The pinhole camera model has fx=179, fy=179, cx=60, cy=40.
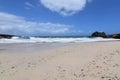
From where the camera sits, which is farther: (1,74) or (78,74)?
(1,74)

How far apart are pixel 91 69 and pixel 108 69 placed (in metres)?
0.53

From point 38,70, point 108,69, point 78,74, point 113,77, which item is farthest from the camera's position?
point 38,70

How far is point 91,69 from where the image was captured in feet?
18.9

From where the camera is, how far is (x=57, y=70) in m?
5.85

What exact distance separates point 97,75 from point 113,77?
0.47m

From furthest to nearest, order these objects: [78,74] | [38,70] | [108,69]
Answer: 1. [38,70]
2. [108,69]
3. [78,74]

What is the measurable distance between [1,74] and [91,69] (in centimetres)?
286

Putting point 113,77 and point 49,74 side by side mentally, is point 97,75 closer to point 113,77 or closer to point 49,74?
point 113,77

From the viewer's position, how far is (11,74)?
18.6 ft

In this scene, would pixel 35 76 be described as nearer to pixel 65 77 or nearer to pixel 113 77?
pixel 65 77

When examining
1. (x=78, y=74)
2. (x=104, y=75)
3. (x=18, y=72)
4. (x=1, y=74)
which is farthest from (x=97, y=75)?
(x=1, y=74)

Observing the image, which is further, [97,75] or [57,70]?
[57,70]

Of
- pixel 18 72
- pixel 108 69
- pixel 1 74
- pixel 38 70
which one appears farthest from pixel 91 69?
pixel 1 74

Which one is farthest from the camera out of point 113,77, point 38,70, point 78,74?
point 38,70
